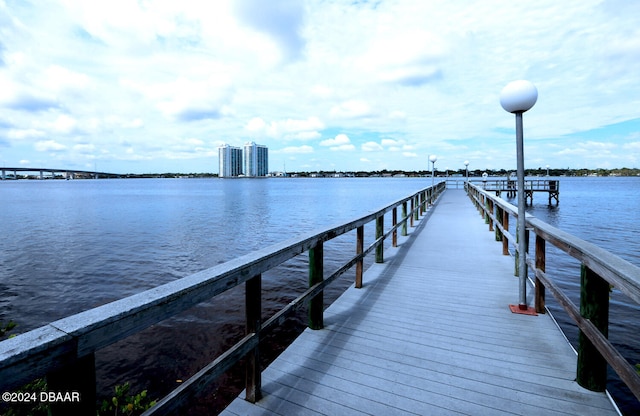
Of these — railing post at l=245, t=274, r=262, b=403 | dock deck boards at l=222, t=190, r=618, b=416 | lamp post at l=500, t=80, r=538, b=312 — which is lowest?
dock deck boards at l=222, t=190, r=618, b=416

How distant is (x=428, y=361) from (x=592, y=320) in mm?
1338

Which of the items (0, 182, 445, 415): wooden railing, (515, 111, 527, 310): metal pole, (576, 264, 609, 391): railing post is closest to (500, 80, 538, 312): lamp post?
(515, 111, 527, 310): metal pole

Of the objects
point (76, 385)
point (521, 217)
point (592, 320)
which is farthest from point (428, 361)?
point (76, 385)

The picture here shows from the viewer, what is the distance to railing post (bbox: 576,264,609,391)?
250cm

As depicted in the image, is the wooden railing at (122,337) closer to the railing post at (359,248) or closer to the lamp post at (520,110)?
the railing post at (359,248)

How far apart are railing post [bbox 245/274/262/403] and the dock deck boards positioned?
97 millimetres

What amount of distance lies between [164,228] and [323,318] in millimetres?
20601

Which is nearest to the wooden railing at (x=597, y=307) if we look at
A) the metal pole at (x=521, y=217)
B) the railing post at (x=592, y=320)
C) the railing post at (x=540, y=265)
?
the railing post at (x=592, y=320)

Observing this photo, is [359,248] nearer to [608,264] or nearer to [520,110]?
[520,110]

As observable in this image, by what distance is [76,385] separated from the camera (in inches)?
53.7

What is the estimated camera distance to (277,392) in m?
2.81

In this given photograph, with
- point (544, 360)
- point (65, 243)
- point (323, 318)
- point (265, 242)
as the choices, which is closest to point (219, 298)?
point (323, 318)

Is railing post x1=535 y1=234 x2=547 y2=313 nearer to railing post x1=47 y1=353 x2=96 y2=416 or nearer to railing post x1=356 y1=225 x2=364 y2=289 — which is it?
railing post x1=356 y1=225 x2=364 y2=289

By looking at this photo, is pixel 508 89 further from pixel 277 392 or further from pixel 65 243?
pixel 65 243
